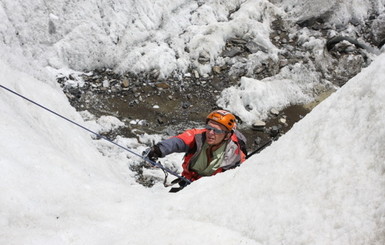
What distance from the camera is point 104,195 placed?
3.16m

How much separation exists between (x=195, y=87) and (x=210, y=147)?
15.3 ft

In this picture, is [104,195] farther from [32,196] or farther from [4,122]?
[4,122]

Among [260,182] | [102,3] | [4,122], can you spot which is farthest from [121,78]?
[260,182]

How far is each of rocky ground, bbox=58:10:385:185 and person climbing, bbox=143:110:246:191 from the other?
9.70 feet

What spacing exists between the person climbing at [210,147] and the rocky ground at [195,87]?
2.96 meters

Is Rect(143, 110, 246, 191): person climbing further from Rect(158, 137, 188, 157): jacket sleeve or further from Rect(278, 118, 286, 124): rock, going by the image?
Rect(278, 118, 286, 124): rock

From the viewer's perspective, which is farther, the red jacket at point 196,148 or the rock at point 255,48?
the rock at point 255,48

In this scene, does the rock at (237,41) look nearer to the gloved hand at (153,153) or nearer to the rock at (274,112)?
the rock at (274,112)

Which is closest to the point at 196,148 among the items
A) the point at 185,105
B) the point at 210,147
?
the point at 210,147

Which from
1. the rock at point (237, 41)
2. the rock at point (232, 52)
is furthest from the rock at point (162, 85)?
the rock at point (237, 41)

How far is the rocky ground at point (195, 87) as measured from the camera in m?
8.90

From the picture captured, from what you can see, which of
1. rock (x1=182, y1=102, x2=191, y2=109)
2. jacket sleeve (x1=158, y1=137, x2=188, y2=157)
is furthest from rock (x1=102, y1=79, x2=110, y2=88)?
jacket sleeve (x1=158, y1=137, x2=188, y2=157)

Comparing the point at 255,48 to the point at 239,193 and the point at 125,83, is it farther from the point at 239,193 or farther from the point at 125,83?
the point at 239,193

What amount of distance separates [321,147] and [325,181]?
0.81 feet
